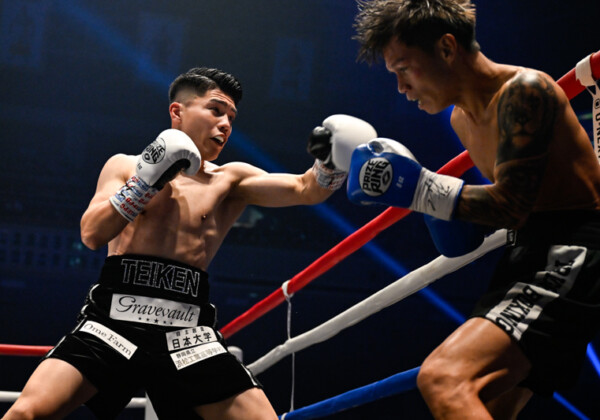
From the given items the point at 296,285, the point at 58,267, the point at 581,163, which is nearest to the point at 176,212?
the point at 296,285

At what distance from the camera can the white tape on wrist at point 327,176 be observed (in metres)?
1.69

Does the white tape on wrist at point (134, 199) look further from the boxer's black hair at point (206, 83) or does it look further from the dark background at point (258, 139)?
the dark background at point (258, 139)

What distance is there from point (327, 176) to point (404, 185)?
1.91ft

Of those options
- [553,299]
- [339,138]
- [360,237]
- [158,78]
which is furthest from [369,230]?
[158,78]

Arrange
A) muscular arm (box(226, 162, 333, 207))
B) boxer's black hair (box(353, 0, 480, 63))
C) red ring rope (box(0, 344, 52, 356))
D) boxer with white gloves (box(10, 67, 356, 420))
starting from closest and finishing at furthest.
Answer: boxer's black hair (box(353, 0, 480, 63))
boxer with white gloves (box(10, 67, 356, 420))
muscular arm (box(226, 162, 333, 207))
red ring rope (box(0, 344, 52, 356))

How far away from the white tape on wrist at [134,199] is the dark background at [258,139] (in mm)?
6071

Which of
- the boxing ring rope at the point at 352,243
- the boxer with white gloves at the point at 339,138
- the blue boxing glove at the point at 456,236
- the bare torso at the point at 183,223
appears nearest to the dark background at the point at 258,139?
the boxing ring rope at the point at 352,243

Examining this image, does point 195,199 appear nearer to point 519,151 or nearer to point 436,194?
point 436,194

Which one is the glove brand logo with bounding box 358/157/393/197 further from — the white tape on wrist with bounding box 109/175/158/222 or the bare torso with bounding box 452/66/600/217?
the white tape on wrist with bounding box 109/175/158/222

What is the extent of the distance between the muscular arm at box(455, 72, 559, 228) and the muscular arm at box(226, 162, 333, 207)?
0.81 metres

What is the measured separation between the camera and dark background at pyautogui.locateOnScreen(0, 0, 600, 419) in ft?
25.3

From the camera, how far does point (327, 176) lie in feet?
5.59

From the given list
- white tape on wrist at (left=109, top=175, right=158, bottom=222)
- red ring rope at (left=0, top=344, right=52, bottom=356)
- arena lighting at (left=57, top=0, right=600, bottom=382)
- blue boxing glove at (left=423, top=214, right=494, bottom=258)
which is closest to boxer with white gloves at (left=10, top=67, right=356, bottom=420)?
white tape on wrist at (left=109, top=175, right=158, bottom=222)

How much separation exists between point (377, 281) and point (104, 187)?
269 inches
